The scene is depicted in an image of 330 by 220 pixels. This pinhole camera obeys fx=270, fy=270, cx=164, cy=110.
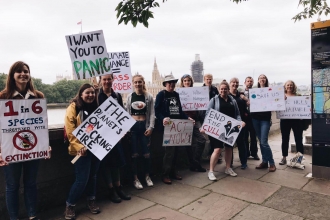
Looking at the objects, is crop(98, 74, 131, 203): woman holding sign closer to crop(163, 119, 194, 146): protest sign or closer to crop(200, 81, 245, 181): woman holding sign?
crop(163, 119, 194, 146): protest sign

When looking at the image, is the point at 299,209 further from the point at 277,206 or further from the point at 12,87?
the point at 12,87

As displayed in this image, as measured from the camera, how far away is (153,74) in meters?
134

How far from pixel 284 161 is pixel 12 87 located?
5.77m

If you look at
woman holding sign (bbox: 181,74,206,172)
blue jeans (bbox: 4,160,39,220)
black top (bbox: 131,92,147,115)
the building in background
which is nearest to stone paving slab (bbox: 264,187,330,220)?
woman holding sign (bbox: 181,74,206,172)

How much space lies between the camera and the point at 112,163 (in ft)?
13.6

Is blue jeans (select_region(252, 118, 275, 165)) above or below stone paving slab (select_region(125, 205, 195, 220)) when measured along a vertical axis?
above

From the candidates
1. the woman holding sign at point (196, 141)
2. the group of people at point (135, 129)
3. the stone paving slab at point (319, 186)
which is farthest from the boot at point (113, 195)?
the stone paving slab at point (319, 186)

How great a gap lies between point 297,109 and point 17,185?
217 inches

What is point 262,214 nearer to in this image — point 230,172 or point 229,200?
point 229,200

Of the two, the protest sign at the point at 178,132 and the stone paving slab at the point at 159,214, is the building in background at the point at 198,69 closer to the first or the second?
the protest sign at the point at 178,132

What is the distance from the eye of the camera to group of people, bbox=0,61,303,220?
3.37 metres

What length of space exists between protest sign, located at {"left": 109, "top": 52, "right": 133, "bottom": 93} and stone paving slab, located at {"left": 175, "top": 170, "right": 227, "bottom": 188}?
2491 millimetres

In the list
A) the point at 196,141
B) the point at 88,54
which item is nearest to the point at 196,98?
the point at 196,141

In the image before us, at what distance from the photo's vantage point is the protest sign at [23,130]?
3205 millimetres
